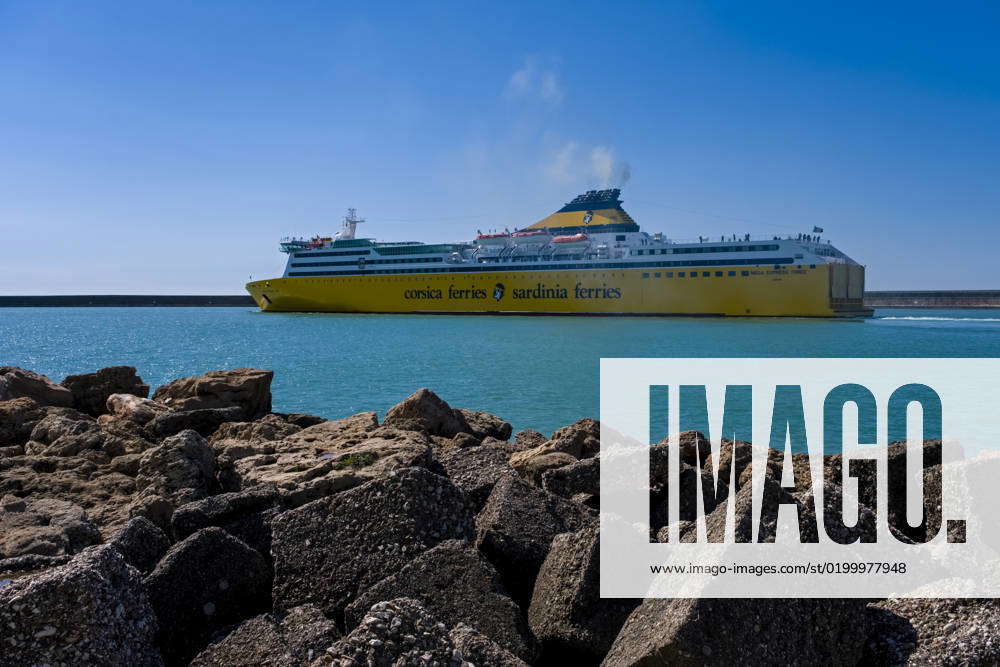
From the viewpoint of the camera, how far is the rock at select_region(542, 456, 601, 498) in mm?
4023

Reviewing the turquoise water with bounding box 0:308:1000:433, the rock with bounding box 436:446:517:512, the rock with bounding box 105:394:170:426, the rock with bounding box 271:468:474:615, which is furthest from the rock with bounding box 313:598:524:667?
the turquoise water with bounding box 0:308:1000:433

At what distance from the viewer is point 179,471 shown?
403 cm

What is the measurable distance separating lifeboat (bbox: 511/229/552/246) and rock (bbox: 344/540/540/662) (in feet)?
167

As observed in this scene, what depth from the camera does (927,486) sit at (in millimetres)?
3373

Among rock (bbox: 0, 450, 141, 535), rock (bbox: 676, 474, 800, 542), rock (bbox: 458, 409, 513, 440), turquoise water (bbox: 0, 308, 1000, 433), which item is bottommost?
turquoise water (bbox: 0, 308, 1000, 433)

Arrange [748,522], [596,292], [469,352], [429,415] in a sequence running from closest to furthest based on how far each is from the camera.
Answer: [748,522], [429,415], [469,352], [596,292]

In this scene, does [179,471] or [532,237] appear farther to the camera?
[532,237]

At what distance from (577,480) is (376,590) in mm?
1840

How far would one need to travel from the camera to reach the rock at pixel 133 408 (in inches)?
252

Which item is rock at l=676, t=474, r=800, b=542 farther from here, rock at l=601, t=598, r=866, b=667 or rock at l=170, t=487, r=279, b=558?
rock at l=170, t=487, r=279, b=558

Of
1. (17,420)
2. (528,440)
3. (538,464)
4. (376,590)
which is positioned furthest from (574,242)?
(376,590)

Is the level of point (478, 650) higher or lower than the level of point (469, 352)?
higher

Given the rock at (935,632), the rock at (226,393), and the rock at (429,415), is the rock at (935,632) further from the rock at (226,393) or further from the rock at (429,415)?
the rock at (226,393)

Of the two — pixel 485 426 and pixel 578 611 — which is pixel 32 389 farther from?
pixel 578 611
